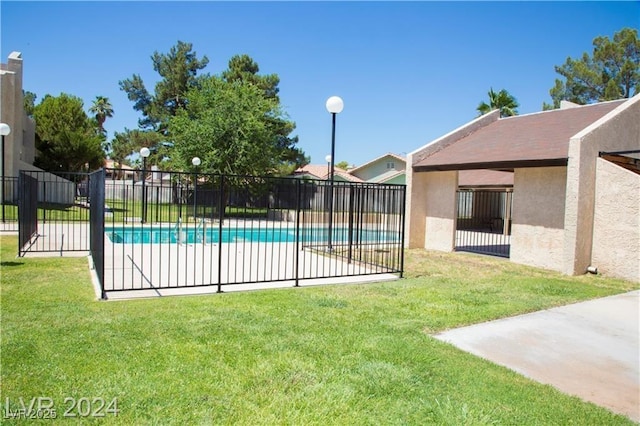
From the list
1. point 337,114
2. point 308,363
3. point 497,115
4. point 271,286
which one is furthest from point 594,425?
point 497,115

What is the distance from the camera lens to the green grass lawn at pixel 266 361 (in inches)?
133

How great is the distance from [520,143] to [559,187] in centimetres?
233

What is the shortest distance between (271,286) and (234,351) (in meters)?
3.57

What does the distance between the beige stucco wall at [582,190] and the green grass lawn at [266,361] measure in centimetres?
323

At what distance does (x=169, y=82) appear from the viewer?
38.1m

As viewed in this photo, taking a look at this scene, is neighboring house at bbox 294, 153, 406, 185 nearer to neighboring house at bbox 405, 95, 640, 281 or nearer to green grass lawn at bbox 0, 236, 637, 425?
neighboring house at bbox 405, 95, 640, 281

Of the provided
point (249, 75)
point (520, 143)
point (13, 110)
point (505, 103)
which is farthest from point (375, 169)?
point (520, 143)

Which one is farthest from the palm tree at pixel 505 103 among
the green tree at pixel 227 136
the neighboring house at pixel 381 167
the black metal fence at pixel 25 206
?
the black metal fence at pixel 25 206

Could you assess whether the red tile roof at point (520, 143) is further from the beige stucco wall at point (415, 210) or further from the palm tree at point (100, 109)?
the palm tree at point (100, 109)

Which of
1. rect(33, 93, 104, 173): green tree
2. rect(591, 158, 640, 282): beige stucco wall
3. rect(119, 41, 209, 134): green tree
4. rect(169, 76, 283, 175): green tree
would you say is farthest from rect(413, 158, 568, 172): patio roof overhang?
rect(119, 41, 209, 134): green tree

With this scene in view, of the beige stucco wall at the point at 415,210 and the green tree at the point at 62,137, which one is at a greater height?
the green tree at the point at 62,137

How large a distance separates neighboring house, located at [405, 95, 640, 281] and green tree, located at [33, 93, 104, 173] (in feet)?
87.5

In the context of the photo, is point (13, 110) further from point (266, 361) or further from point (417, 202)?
point (266, 361)

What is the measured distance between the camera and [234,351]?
177 inches
